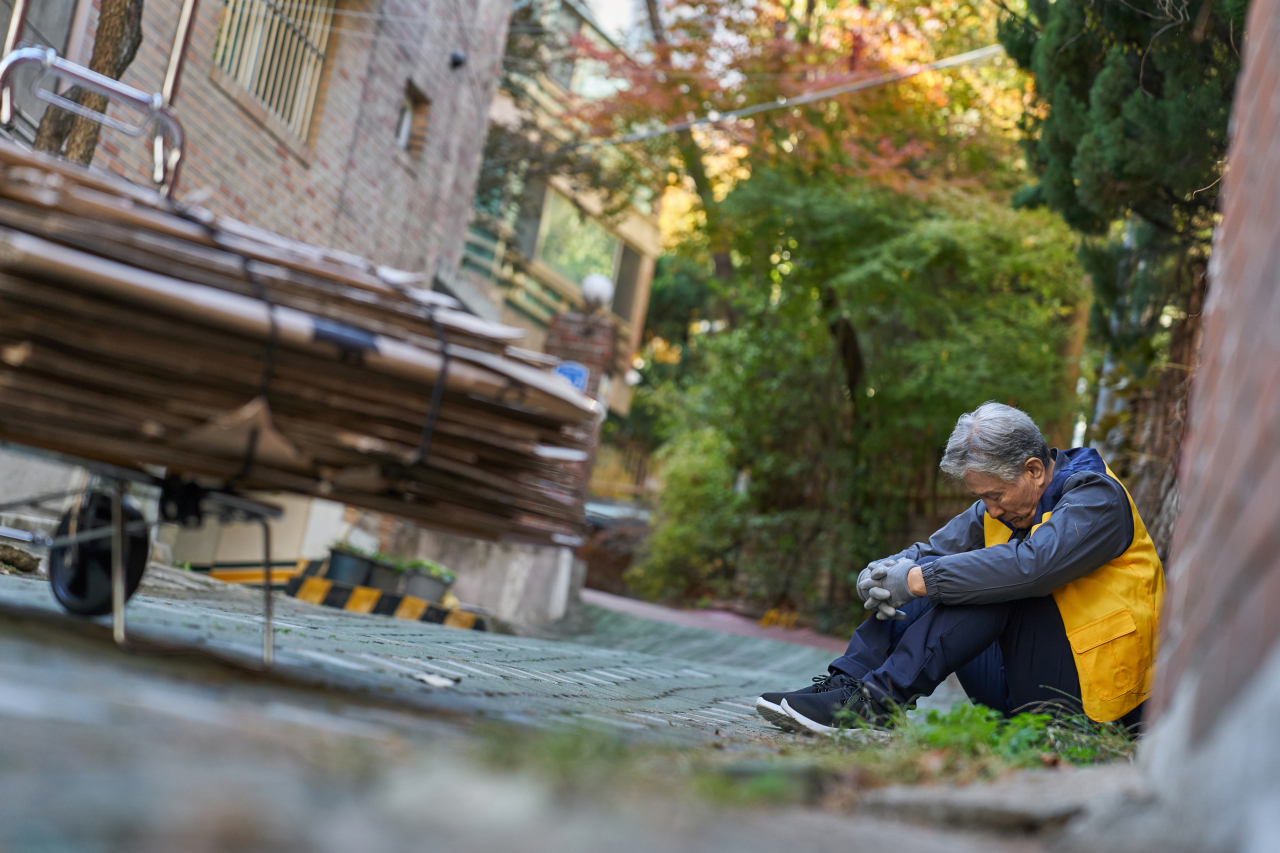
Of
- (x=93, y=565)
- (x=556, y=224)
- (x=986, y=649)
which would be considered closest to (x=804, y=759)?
(x=986, y=649)

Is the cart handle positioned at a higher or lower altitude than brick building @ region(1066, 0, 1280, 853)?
higher

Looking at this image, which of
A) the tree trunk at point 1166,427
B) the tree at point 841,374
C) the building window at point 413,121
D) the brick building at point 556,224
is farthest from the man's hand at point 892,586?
the brick building at point 556,224

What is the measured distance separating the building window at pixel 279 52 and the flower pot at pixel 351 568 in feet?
10.6

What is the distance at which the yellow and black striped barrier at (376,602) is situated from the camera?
7.18 m

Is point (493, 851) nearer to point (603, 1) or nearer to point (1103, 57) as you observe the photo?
point (1103, 57)

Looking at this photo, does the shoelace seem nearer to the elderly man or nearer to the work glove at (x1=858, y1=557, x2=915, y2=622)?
the elderly man

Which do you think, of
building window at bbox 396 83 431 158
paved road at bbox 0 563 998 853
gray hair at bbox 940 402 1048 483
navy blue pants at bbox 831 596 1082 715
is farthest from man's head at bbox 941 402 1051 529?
building window at bbox 396 83 431 158

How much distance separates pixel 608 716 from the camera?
9.30 feet

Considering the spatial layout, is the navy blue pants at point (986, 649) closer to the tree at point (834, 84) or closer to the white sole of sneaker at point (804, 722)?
the white sole of sneaker at point (804, 722)

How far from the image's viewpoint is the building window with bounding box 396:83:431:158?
35.6 feet

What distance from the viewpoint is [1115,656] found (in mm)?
3150

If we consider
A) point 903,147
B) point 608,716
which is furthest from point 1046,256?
point 608,716

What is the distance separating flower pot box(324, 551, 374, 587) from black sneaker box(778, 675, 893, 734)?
5.11 metres

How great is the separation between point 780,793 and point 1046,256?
991cm
